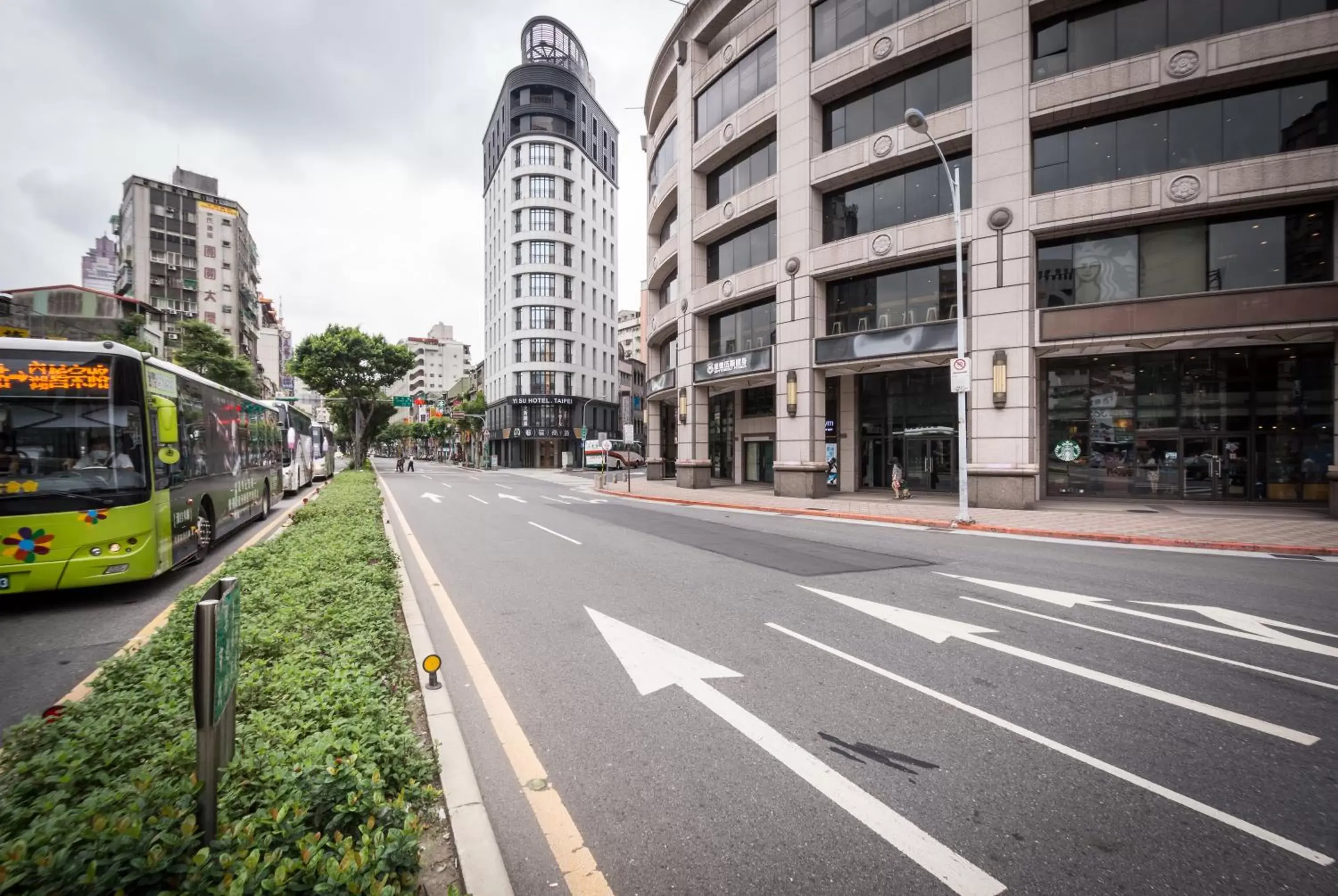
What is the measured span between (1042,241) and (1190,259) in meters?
3.85

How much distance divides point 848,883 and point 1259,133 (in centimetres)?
2299

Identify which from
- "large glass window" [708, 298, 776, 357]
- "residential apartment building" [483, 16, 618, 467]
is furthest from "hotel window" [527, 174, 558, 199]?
"large glass window" [708, 298, 776, 357]

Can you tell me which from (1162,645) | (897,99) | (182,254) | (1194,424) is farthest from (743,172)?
(182,254)

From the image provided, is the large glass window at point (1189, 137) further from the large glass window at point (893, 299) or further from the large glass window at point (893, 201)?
the large glass window at point (893, 299)

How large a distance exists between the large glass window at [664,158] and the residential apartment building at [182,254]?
159 ft

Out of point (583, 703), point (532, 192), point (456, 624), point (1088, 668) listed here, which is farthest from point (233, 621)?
point (532, 192)

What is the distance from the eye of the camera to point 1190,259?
53.3ft

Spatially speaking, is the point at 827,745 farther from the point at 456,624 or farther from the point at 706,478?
the point at 706,478

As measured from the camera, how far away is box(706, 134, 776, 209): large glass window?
933 inches

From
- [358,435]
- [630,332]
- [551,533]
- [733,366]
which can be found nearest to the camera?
[551,533]

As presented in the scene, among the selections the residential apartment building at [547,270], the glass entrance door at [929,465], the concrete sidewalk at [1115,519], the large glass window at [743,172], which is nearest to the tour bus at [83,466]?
the concrete sidewalk at [1115,519]

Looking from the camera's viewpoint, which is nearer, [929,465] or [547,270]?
[929,465]

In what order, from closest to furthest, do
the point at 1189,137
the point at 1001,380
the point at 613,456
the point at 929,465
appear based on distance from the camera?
the point at 1189,137, the point at 1001,380, the point at 929,465, the point at 613,456

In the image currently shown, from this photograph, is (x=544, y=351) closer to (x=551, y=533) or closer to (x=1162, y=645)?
(x=551, y=533)
